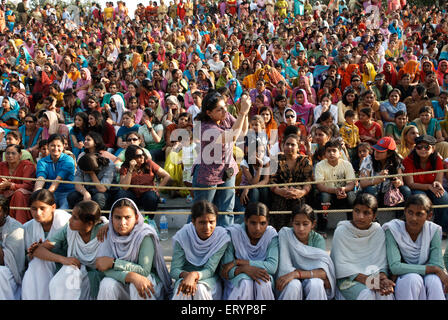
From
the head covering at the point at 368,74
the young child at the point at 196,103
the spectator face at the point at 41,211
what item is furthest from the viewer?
the head covering at the point at 368,74

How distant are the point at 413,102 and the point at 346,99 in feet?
3.53

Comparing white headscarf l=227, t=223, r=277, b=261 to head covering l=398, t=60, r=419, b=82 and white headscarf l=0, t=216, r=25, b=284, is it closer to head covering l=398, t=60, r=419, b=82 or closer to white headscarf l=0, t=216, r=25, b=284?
white headscarf l=0, t=216, r=25, b=284

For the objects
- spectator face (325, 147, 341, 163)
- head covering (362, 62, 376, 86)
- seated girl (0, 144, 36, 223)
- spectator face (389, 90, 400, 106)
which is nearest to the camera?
spectator face (325, 147, 341, 163)

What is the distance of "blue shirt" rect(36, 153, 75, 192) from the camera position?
15.6ft

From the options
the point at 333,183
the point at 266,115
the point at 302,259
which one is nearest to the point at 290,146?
the point at 333,183

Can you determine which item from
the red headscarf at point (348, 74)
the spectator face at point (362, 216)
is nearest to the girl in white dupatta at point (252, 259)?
the spectator face at point (362, 216)

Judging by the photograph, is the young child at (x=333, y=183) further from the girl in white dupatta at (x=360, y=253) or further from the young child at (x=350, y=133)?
the girl in white dupatta at (x=360, y=253)

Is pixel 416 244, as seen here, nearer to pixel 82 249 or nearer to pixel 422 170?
pixel 422 170

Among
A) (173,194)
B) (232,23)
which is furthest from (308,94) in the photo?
(232,23)

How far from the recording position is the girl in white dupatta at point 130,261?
9.57 feet

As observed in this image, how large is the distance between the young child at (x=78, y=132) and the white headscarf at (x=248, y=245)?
3280 mm

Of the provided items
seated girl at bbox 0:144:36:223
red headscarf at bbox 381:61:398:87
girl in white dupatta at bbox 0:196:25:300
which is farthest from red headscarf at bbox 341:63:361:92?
girl in white dupatta at bbox 0:196:25:300

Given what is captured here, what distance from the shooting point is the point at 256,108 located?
22.0ft

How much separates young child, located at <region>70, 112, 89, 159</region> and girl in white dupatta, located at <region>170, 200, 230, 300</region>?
313 cm
